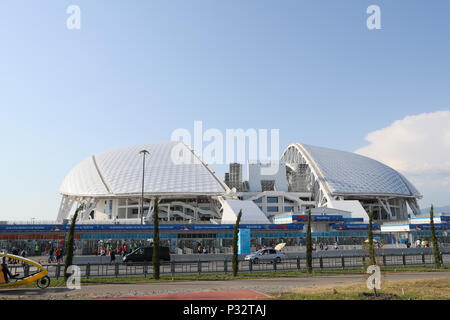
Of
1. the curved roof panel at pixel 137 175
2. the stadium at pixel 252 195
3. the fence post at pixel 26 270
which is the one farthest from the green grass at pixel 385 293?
the curved roof panel at pixel 137 175

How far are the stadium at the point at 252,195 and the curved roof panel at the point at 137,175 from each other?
8.8 inches

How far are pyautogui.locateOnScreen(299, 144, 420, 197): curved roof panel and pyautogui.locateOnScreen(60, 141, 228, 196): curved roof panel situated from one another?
26.4 meters

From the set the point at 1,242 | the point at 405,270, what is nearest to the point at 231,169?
the point at 1,242

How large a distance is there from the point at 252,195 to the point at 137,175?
26478 mm

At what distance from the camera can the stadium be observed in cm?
6488

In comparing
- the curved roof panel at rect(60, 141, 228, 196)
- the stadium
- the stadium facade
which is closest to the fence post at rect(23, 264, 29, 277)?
the stadium

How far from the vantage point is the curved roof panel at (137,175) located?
273ft

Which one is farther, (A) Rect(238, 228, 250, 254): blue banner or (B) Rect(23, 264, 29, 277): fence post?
(A) Rect(238, 228, 250, 254): blue banner

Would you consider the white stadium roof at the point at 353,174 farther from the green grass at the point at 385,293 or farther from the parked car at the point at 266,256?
the green grass at the point at 385,293

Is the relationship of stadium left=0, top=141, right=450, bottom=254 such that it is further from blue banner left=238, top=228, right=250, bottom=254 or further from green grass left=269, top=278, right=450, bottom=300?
green grass left=269, top=278, right=450, bottom=300

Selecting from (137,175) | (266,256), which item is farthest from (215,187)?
(266,256)

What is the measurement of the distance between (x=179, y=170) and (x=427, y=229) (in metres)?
51.9

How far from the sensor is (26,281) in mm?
21172
